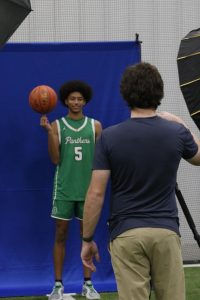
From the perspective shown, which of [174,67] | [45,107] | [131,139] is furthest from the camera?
[174,67]

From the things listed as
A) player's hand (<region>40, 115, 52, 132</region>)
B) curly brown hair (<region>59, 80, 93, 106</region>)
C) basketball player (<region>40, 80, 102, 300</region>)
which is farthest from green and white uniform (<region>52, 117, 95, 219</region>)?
curly brown hair (<region>59, 80, 93, 106</region>)

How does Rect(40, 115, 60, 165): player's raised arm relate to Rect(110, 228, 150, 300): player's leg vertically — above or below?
above

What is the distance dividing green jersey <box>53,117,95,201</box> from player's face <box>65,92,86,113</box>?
0.45 feet

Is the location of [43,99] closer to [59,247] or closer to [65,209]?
[65,209]

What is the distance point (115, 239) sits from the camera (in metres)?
2.88

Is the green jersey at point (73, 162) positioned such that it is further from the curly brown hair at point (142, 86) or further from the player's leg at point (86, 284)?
the curly brown hair at point (142, 86)

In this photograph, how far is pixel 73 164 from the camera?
5102mm

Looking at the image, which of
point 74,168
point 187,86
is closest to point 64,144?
point 74,168

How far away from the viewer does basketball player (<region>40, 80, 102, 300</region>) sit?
5.09 metres

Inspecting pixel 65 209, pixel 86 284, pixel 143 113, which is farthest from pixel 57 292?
pixel 143 113

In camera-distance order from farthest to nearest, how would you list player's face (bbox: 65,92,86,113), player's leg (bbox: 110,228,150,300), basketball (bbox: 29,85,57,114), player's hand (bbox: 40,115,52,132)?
player's face (bbox: 65,92,86,113)
player's hand (bbox: 40,115,52,132)
basketball (bbox: 29,85,57,114)
player's leg (bbox: 110,228,150,300)

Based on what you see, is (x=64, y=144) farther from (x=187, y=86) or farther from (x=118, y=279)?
(x=118, y=279)

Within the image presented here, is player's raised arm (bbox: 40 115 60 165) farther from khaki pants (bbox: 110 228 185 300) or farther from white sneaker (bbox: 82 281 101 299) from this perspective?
khaki pants (bbox: 110 228 185 300)

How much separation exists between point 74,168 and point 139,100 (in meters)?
2.30
